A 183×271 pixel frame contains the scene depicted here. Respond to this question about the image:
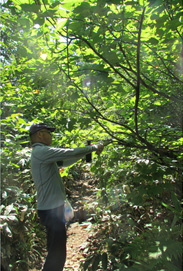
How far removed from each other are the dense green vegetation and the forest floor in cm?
43

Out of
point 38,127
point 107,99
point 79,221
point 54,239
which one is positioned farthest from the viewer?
point 79,221

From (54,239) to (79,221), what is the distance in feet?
6.93

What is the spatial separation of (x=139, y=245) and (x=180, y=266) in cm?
51

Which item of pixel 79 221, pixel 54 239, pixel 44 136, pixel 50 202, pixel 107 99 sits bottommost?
pixel 79 221

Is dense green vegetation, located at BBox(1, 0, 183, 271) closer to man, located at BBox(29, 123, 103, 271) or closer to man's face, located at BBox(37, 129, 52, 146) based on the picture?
man's face, located at BBox(37, 129, 52, 146)

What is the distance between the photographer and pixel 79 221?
4285mm

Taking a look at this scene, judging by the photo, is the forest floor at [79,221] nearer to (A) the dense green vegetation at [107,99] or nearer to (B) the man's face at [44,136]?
(A) the dense green vegetation at [107,99]

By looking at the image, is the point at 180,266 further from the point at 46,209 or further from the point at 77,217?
the point at 77,217

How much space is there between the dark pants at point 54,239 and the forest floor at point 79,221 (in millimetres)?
291

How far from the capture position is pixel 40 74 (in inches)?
68.9

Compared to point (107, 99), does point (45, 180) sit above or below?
below

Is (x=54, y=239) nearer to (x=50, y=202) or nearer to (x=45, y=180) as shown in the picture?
(x=50, y=202)

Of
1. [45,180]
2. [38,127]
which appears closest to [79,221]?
[45,180]

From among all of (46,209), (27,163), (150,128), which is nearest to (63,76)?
(150,128)
